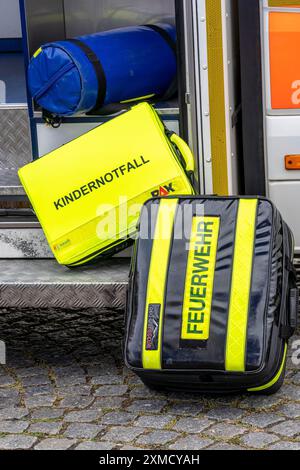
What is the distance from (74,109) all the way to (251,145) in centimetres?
82

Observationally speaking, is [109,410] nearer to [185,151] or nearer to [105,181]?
[105,181]

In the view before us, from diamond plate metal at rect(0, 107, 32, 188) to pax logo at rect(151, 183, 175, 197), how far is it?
60.6 inches

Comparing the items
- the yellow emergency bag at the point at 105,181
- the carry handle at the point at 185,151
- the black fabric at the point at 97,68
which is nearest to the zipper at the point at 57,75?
the black fabric at the point at 97,68

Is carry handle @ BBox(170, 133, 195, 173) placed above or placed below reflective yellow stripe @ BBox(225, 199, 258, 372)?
above

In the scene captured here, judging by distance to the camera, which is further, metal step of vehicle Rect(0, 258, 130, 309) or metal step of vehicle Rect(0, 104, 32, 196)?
metal step of vehicle Rect(0, 104, 32, 196)

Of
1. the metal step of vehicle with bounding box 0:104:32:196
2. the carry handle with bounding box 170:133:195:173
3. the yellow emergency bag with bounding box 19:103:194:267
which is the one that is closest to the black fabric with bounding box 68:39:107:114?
the yellow emergency bag with bounding box 19:103:194:267

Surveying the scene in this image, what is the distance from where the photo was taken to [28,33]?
192 inches

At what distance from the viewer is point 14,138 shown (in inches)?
227

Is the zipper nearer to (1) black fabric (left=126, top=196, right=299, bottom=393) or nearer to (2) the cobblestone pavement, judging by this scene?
(1) black fabric (left=126, top=196, right=299, bottom=393)

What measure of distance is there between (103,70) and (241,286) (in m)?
1.30

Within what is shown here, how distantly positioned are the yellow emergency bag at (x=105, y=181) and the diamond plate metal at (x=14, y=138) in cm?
129

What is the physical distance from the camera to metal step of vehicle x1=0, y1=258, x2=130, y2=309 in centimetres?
425
